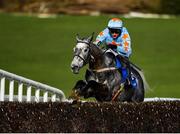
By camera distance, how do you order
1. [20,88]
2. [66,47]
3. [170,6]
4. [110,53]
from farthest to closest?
[170,6] < [66,47] < [20,88] < [110,53]

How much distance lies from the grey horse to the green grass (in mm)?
10826

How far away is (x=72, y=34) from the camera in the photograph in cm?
3222

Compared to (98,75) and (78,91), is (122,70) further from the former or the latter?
(78,91)

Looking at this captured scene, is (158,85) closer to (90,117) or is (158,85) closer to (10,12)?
(10,12)

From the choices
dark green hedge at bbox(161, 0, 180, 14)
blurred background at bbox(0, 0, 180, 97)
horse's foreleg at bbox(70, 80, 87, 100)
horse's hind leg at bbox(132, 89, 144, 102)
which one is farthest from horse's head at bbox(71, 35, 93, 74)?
dark green hedge at bbox(161, 0, 180, 14)

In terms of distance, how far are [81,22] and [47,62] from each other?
5.37m

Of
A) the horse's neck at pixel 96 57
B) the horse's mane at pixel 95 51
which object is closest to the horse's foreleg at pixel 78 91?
the horse's neck at pixel 96 57

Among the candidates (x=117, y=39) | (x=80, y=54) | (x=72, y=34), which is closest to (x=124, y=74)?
(x=117, y=39)

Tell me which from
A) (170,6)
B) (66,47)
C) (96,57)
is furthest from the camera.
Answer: (170,6)

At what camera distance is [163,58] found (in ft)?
97.1

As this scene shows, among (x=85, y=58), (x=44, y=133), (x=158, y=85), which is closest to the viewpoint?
(x=44, y=133)

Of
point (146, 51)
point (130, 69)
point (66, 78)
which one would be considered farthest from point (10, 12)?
point (130, 69)

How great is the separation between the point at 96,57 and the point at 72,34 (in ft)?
66.3

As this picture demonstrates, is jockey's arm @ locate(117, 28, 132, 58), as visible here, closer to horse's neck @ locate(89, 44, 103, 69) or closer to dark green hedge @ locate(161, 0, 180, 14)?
horse's neck @ locate(89, 44, 103, 69)
